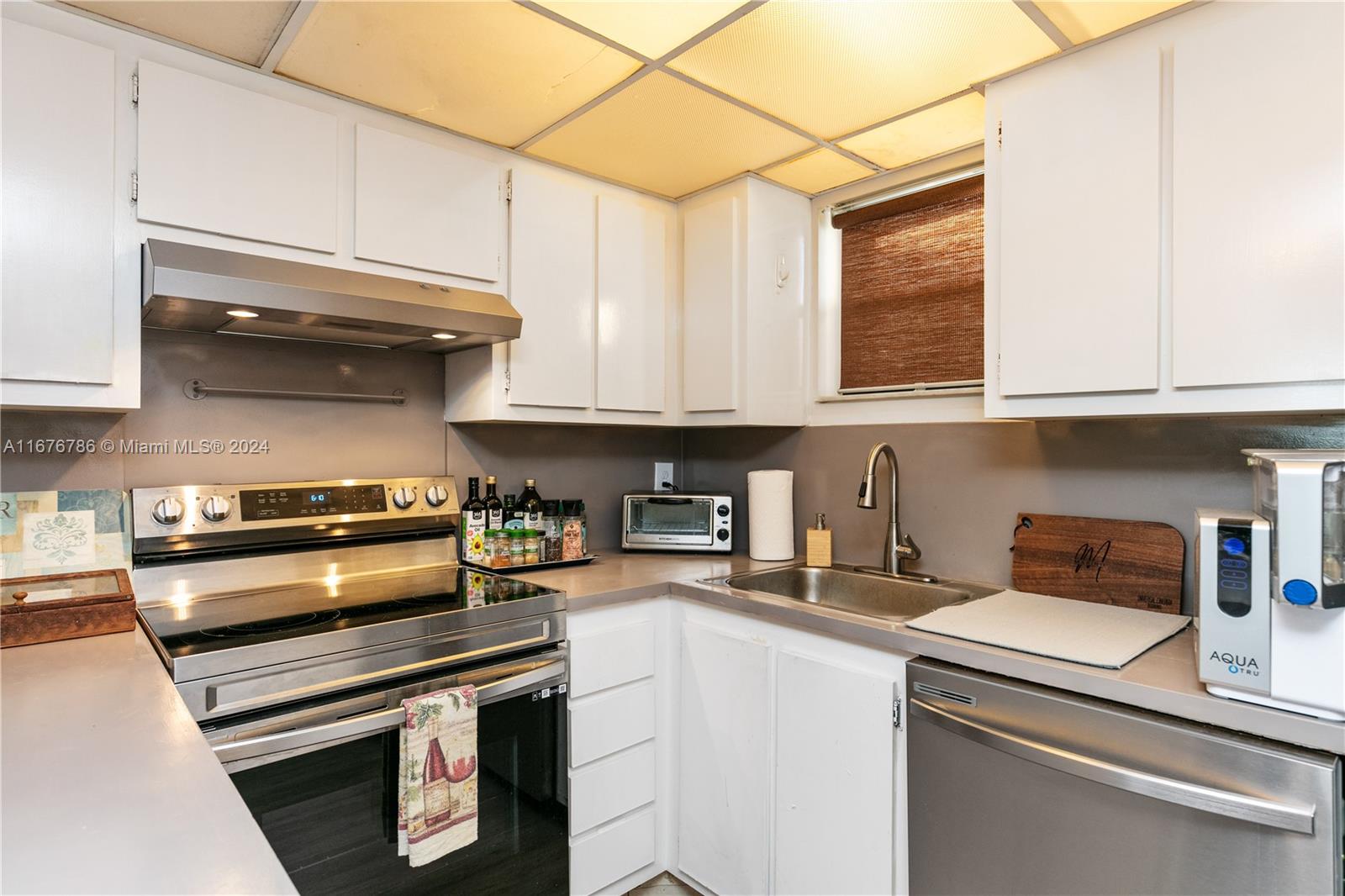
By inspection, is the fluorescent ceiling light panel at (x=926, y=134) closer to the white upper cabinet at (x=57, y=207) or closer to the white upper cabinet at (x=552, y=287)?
the white upper cabinet at (x=552, y=287)

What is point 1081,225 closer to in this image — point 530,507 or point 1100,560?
point 1100,560

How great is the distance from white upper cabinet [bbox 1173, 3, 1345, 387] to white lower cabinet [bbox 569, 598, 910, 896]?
0.91 m

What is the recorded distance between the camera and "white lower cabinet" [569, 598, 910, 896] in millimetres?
1571

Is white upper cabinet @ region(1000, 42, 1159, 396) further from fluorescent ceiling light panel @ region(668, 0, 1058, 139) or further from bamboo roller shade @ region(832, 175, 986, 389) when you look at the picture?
bamboo roller shade @ region(832, 175, 986, 389)

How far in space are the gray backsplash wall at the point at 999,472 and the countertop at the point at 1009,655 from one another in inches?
14.9

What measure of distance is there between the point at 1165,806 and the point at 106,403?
7.01 feet

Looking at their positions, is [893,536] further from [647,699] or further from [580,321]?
[580,321]

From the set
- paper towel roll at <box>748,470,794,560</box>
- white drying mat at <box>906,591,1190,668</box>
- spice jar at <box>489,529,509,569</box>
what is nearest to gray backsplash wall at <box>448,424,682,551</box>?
spice jar at <box>489,529,509,569</box>

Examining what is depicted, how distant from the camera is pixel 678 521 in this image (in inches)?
102

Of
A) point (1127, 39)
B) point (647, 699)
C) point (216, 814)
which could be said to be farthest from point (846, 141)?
point (216, 814)

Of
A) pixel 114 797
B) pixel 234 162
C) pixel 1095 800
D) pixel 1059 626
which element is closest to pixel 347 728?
pixel 114 797

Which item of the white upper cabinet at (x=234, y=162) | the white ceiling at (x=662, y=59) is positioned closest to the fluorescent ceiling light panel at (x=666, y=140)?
the white ceiling at (x=662, y=59)

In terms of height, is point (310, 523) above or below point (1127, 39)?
below

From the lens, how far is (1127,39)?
1503mm
